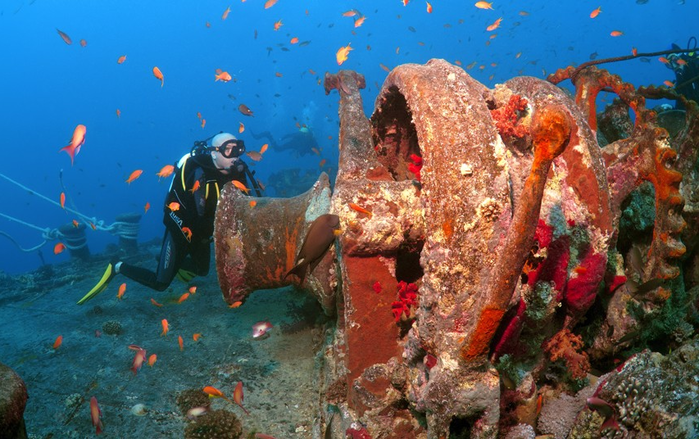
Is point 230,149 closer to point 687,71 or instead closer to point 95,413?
point 95,413

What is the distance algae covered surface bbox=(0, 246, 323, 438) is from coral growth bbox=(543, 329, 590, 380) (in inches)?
99.3

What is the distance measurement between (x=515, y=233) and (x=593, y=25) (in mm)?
158963

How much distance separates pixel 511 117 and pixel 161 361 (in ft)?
18.5

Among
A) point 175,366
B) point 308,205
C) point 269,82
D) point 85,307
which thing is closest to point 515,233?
point 308,205

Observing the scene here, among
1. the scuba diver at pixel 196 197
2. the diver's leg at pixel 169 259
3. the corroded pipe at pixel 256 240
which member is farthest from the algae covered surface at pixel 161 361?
the corroded pipe at pixel 256 240

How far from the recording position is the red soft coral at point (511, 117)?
9.45 feet

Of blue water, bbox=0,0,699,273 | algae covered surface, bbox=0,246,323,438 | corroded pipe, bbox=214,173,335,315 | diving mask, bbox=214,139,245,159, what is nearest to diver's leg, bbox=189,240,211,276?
algae covered surface, bbox=0,246,323,438

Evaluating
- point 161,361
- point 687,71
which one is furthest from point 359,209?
point 687,71

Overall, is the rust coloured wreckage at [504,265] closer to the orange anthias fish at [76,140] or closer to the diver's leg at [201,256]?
the orange anthias fish at [76,140]

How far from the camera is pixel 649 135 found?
2.80 m

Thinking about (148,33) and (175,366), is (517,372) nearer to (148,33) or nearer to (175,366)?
(175,366)

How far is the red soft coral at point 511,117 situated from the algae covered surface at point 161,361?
10.9 feet

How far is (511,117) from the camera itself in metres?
2.95

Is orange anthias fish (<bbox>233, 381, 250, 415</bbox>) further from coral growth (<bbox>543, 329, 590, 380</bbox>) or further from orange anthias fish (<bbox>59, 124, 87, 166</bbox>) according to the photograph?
orange anthias fish (<bbox>59, 124, 87, 166</bbox>)
